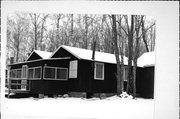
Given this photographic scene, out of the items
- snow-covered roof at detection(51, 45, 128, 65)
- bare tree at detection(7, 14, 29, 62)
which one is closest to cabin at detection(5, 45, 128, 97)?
snow-covered roof at detection(51, 45, 128, 65)

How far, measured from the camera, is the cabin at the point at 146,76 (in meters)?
5.79

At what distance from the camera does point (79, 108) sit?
231 inches

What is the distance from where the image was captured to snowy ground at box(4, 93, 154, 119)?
5801 millimetres

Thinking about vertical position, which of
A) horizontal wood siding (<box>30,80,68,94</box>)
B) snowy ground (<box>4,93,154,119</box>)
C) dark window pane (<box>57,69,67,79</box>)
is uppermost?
dark window pane (<box>57,69,67,79</box>)

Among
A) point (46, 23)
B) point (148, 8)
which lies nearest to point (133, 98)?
point (148, 8)

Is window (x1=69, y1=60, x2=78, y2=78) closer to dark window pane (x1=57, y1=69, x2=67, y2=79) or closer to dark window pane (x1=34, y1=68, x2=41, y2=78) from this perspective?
dark window pane (x1=57, y1=69, x2=67, y2=79)

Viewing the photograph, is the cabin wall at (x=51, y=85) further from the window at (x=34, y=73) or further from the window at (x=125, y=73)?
the window at (x=125, y=73)

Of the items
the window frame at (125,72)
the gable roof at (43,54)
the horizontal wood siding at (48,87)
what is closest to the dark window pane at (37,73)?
the horizontal wood siding at (48,87)

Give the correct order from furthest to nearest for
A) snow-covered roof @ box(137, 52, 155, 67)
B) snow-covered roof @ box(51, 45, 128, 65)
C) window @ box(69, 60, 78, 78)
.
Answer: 1. window @ box(69, 60, 78, 78)
2. snow-covered roof @ box(51, 45, 128, 65)
3. snow-covered roof @ box(137, 52, 155, 67)

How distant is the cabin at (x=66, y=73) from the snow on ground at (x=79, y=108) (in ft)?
0.59

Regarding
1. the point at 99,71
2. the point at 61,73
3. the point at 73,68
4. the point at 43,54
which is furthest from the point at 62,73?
the point at 99,71

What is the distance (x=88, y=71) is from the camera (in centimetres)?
598

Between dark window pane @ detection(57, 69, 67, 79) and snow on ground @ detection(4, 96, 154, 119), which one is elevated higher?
dark window pane @ detection(57, 69, 67, 79)

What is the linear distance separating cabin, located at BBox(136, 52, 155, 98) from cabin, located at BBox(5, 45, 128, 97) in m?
0.34
